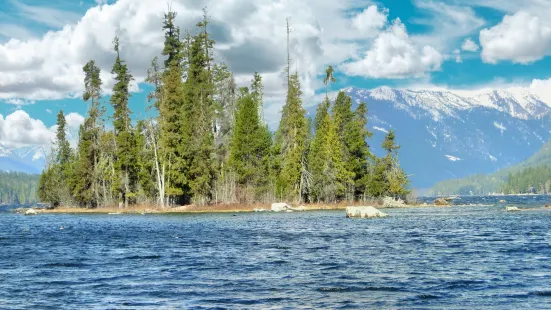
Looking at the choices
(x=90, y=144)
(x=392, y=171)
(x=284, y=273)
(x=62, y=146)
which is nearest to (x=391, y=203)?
(x=392, y=171)

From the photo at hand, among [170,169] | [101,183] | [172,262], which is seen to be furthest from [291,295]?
[101,183]

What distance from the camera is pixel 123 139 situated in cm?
9575

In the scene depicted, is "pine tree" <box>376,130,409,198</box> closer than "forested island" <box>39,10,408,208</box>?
No

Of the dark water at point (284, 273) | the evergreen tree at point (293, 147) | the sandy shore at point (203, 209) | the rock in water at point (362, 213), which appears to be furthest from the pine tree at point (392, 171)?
the dark water at point (284, 273)

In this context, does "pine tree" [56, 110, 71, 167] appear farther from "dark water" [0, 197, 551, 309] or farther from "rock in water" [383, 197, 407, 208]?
"dark water" [0, 197, 551, 309]

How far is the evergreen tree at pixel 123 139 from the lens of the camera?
9612 centimetres

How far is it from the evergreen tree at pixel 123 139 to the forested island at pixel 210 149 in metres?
0.17

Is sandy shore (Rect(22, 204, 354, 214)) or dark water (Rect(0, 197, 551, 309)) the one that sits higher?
sandy shore (Rect(22, 204, 354, 214))

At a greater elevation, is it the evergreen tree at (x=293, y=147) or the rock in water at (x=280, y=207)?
the evergreen tree at (x=293, y=147)

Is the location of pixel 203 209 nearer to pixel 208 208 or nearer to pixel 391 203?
pixel 208 208

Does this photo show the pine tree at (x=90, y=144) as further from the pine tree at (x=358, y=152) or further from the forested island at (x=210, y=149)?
the pine tree at (x=358, y=152)

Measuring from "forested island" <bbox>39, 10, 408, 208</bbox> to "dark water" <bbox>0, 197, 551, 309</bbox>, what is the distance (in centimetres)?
5157

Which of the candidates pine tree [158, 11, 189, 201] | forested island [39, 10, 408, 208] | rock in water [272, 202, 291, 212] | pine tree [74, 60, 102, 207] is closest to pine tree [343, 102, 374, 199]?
forested island [39, 10, 408, 208]

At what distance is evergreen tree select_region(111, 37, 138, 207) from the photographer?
96125mm
